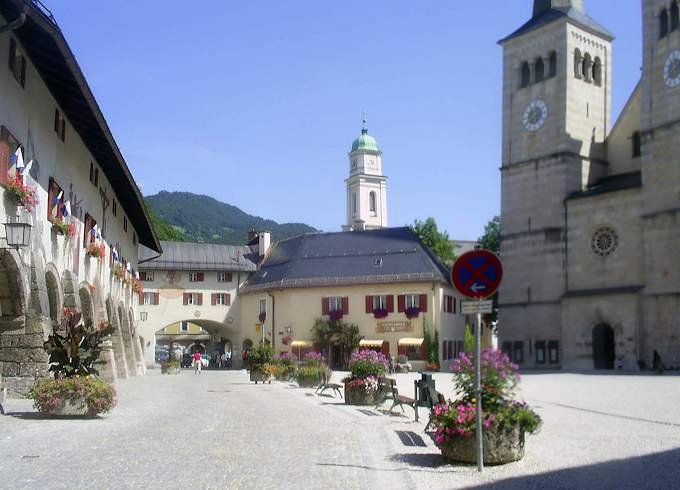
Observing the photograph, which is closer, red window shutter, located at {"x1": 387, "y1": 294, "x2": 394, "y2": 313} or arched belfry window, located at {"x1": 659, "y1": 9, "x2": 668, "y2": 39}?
arched belfry window, located at {"x1": 659, "y1": 9, "x2": 668, "y2": 39}

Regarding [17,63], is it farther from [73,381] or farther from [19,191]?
[73,381]

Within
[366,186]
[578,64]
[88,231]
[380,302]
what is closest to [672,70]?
[578,64]

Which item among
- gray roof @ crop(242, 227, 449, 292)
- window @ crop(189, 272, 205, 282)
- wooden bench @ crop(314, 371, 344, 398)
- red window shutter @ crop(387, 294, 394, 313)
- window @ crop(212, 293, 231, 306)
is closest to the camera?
wooden bench @ crop(314, 371, 344, 398)

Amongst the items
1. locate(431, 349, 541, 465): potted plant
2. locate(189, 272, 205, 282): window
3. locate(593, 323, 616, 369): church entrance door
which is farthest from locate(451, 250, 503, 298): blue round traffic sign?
locate(189, 272, 205, 282): window

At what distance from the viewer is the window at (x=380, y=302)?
2337 inches

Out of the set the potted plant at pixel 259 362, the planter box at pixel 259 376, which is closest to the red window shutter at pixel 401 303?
the potted plant at pixel 259 362

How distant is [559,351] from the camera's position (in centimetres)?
5347

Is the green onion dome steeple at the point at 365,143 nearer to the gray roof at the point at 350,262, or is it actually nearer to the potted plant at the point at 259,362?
the gray roof at the point at 350,262

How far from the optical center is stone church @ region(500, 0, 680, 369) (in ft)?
154

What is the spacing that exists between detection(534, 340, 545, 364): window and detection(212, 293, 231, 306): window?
25.4 metres

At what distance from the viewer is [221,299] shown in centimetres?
6856

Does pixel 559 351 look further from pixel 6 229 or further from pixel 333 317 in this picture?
pixel 6 229

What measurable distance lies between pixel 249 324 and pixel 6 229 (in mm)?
50800

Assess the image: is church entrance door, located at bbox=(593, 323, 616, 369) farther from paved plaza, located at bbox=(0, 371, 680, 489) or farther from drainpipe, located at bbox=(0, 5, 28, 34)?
drainpipe, located at bbox=(0, 5, 28, 34)
